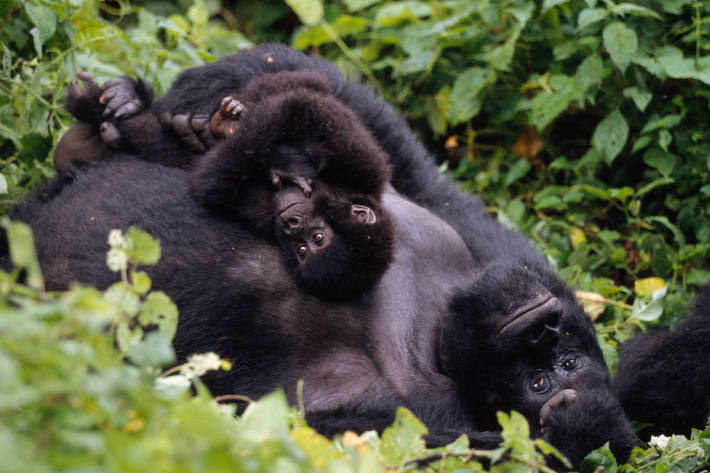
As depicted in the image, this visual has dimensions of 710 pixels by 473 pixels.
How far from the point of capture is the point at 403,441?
1857 millimetres

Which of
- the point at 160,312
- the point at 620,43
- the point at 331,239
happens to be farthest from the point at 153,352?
the point at 620,43

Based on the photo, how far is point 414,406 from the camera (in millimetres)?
2562

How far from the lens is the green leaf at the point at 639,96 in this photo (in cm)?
398

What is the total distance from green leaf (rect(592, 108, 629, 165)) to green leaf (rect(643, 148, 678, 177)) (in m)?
0.13

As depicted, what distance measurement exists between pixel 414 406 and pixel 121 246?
1190 mm

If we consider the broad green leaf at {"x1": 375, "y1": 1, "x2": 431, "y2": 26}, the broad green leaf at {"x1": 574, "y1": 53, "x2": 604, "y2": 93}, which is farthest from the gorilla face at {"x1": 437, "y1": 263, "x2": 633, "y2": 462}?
the broad green leaf at {"x1": 375, "y1": 1, "x2": 431, "y2": 26}

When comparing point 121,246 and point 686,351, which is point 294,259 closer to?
point 121,246

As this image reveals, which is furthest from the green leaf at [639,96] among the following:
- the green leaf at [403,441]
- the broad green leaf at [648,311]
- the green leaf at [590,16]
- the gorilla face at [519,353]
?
the green leaf at [403,441]

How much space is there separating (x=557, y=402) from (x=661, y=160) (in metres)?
1.96

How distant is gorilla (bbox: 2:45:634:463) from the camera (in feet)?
8.25

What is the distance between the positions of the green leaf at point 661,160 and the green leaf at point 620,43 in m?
0.43

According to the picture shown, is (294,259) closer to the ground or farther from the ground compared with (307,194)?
closer to the ground

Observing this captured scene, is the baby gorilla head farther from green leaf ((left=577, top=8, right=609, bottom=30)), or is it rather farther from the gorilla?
green leaf ((left=577, top=8, right=609, bottom=30))

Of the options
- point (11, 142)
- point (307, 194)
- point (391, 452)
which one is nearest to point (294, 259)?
point (307, 194)
